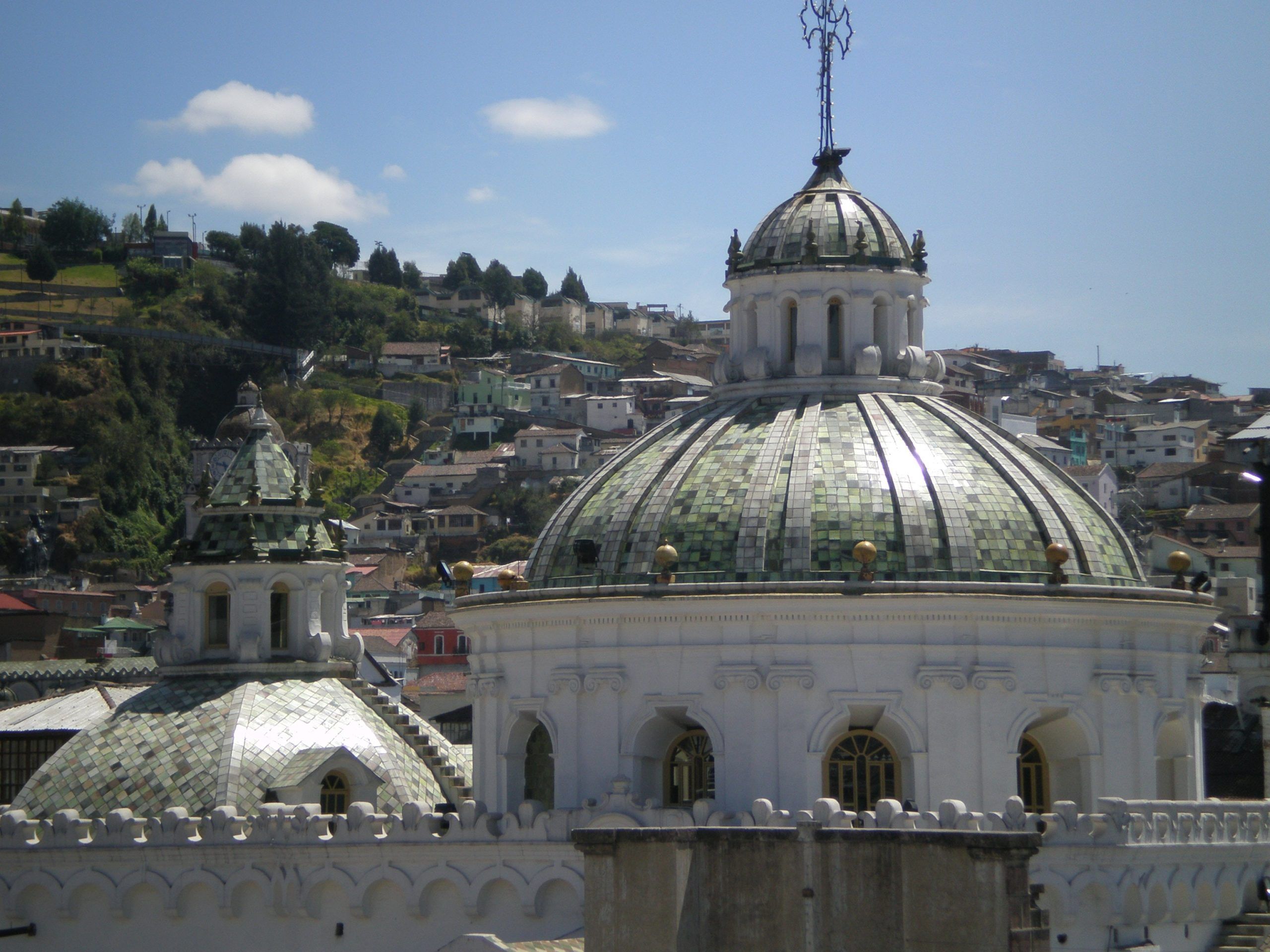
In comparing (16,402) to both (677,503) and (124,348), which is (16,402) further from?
(677,503)

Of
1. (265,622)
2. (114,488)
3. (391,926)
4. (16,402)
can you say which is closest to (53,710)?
(265,622)

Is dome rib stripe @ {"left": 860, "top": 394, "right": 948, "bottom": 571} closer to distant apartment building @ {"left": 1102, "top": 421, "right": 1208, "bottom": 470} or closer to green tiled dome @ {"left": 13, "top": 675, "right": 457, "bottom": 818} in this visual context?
green tiled dome @ {"left": 13, "top": 675, "right": 457, "bottom": 818}

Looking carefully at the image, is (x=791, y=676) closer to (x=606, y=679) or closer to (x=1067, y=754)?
(x=606, y=679)

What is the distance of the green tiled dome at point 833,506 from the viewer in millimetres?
46250

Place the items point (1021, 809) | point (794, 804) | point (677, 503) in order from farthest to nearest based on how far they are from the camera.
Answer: point (677, 503)
point (794, 804)
point (1021, 809)

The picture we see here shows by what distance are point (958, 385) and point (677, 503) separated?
131 metres

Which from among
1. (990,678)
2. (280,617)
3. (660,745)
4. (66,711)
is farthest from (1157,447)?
(990,678)

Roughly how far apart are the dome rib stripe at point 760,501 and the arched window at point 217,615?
1578cm

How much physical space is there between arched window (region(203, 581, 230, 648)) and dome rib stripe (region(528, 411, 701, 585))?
972cm

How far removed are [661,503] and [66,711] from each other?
22.8 meters

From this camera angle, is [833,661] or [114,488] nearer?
[833,661]

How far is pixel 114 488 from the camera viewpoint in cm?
17450

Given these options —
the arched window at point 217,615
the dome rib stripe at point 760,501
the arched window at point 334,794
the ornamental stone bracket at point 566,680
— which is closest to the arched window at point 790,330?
the dome rib stripe at point 760,501

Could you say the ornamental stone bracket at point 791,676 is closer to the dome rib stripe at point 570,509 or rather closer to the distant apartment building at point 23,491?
the dome rib stripe at point 570,509
